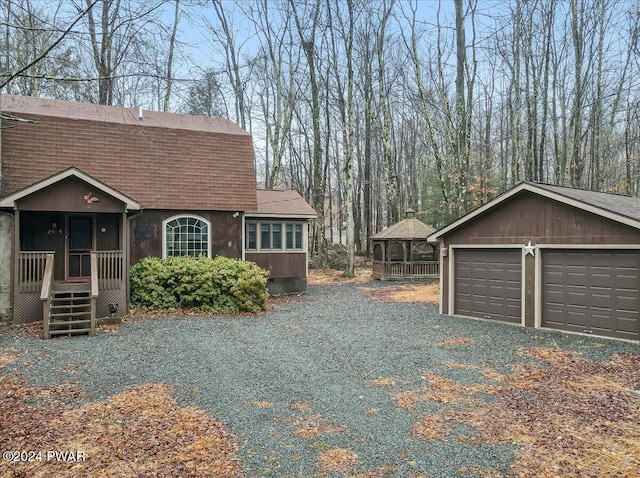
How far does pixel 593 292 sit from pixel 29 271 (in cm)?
1290

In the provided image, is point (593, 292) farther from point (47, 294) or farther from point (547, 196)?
point (47, 294)

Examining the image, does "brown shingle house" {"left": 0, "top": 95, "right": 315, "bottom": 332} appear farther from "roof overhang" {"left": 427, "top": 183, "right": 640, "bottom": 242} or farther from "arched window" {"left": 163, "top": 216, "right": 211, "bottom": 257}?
"roof overhang" {"left": 427, "top": 183, "right": 640, "bottom": 242}

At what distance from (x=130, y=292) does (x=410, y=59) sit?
1981cm

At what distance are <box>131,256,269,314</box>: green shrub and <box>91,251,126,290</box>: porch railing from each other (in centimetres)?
113

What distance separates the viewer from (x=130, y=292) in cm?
1219

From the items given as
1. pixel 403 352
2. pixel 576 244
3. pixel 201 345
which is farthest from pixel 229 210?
pixel 576 244

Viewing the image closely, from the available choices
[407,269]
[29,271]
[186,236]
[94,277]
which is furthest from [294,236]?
[29,271]

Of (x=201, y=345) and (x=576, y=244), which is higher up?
(x=576, y=244)

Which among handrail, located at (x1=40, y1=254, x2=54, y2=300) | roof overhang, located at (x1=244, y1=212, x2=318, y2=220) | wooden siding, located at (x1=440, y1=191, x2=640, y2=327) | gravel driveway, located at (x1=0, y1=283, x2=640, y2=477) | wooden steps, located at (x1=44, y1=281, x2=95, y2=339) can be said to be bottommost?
gravel driveway, located at (x1=0, y1=283, x2=640, y2=477)

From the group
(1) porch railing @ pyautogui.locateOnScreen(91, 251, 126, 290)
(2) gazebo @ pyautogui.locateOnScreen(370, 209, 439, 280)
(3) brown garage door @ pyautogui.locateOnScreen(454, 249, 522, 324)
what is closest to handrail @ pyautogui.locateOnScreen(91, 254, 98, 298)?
(1) porch railing @ pyautogui.locateOnScreen(91, 251, 126, 290)

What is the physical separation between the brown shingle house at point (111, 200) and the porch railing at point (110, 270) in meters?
0.03

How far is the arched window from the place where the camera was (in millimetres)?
14047

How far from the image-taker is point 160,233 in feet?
45.7

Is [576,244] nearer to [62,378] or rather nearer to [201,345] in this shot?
[201,345]
